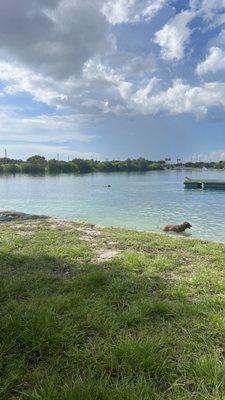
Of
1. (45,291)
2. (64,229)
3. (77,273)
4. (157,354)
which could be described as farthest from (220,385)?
(64,229)

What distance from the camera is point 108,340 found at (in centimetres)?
371

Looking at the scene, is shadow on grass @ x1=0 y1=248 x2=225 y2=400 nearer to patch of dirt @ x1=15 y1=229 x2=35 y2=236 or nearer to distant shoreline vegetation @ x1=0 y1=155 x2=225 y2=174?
patch of dirt @ x1=15 y1=229 x2=35 y2=236

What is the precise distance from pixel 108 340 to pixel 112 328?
29 centimetres

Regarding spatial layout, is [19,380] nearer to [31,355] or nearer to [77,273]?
[31,355]

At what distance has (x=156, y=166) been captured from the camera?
631ft

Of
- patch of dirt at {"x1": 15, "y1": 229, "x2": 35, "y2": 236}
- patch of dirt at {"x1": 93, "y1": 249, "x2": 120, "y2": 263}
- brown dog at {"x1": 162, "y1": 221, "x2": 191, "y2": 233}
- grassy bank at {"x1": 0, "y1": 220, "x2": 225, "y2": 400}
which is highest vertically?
grassy bank at {"x1": 0, "y1": 220, "x2": 225, "y2": 400}

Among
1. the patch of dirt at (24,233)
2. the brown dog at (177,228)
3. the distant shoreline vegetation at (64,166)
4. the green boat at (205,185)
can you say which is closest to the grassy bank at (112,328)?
the patch of dirt at (24,233)

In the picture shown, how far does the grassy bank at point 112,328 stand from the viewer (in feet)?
9.67

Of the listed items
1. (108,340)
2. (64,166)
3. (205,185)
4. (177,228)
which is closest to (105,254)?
(108,340)

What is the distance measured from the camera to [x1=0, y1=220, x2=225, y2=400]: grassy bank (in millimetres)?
2947

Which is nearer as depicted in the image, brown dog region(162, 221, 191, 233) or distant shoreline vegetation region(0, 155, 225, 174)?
brown dog region(162, 221, 191, 233)

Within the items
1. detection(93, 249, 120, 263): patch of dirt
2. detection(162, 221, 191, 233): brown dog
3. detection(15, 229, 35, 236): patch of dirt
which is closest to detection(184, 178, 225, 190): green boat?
detection(162, 221, 191, 233): brown dog

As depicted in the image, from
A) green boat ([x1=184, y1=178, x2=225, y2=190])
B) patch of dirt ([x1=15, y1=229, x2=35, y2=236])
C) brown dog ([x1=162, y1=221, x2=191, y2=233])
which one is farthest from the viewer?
green boat ([x1=184, y1=178, x2=225, y2=190])

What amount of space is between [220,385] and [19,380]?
1717 mm
